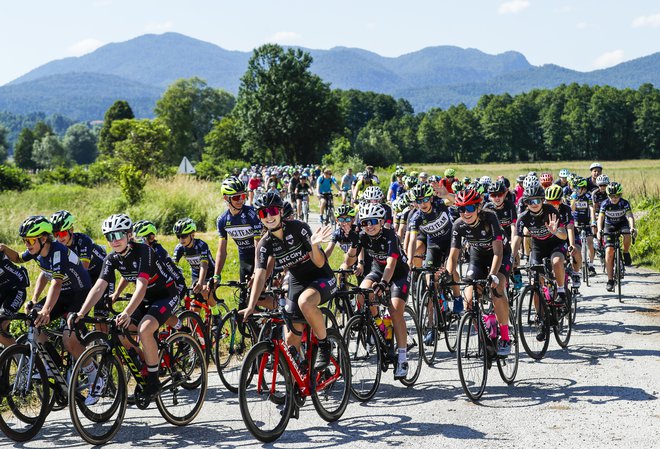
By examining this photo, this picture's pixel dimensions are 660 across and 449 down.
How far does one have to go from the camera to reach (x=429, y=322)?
383 inches

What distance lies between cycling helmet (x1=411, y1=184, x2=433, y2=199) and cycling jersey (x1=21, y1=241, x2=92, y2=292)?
16.2 ft

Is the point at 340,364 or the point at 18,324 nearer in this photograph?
the point at 340,364

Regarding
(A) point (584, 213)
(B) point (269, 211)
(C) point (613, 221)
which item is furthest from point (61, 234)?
(A) point (584, 213)

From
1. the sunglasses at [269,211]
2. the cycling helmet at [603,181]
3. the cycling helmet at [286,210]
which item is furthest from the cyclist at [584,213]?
the sunglasses at [269,211]

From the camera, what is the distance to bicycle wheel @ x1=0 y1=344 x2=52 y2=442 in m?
6.69

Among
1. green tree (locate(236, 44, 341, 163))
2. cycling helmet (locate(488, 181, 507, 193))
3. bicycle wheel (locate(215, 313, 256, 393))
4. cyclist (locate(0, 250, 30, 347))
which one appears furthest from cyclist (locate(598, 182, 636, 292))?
green tree (locate(236, 44, 341, 163))

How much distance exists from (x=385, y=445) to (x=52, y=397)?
3.23 metres

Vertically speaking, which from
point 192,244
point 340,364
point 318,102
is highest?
point 318,102

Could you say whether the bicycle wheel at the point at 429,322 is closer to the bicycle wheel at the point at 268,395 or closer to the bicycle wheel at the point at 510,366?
the bicycle wheel at the point at 510,366

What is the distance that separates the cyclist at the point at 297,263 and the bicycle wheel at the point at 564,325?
4.17m

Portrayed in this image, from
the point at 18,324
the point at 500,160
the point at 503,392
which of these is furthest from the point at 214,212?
the point at 500,160

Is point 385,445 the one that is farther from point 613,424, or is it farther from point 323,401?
point 613,424

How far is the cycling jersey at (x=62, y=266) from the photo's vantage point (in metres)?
7.38

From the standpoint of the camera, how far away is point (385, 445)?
21.1 ft
